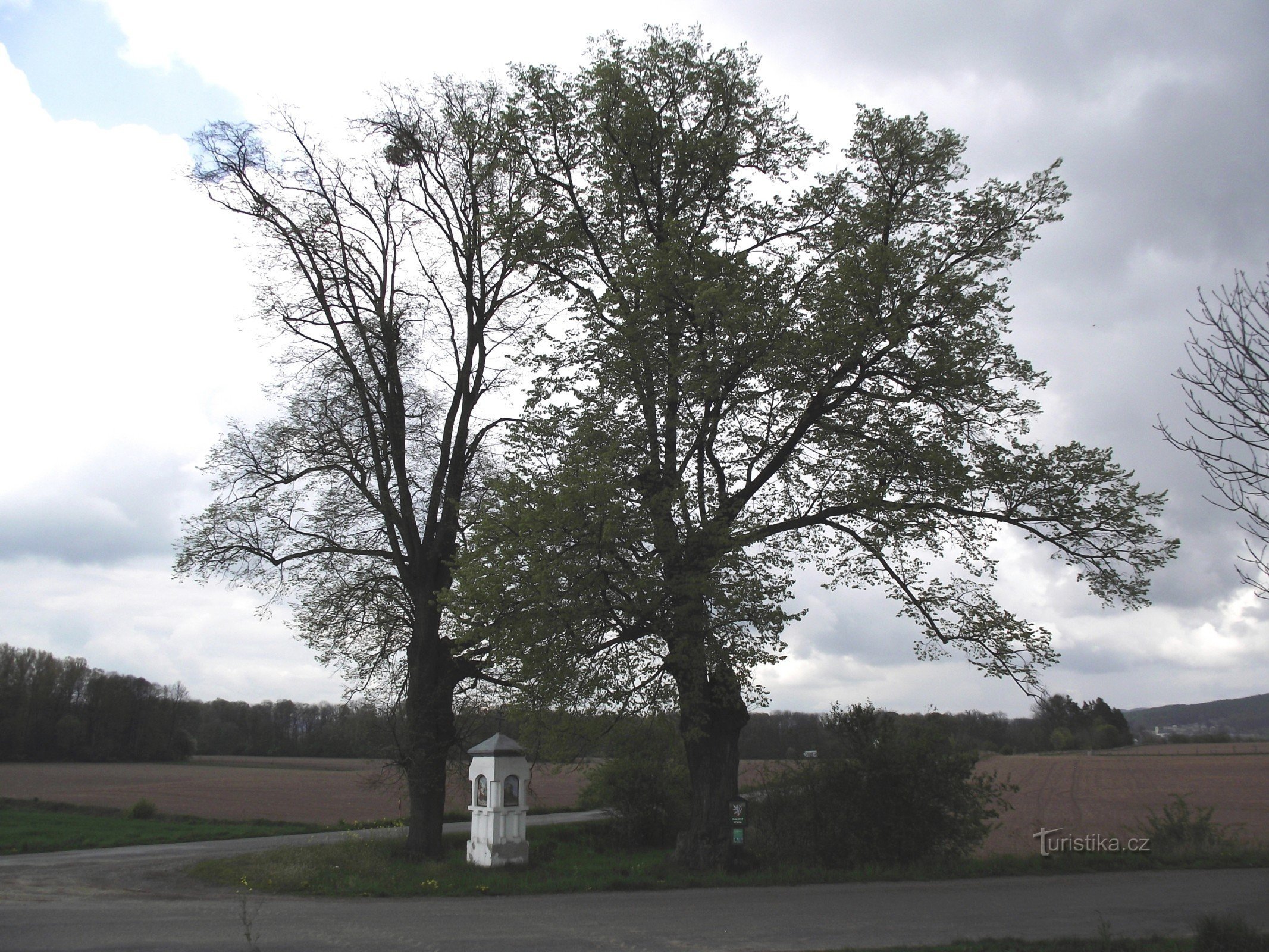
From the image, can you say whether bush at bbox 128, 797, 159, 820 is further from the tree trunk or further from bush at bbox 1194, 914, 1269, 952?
bush at bbox 1194, 914, 1269, 952

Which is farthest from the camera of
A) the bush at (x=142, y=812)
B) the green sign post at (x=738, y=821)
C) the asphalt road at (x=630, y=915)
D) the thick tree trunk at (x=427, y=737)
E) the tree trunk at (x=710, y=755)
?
the bush at (x=142, y=812)

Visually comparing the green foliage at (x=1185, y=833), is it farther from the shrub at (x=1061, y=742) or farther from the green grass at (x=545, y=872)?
the shrub at (x=1061, y=742)

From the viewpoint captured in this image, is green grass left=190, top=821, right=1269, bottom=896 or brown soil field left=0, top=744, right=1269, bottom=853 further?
brown soil field left=0, top=744, right=1269, bottom=853

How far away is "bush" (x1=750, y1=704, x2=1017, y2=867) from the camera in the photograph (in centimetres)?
1588

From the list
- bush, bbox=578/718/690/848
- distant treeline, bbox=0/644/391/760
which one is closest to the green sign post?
bush, bbox=578/718/690/848

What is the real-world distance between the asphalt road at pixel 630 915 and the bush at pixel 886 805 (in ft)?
5.32

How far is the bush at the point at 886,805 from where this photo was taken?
1588 centimetres

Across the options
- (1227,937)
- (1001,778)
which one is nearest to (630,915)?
→ (1227,937)

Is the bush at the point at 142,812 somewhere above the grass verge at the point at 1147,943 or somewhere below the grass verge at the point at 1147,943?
below

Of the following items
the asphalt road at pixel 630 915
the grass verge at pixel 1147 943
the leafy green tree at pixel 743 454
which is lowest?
the asphalt road at pixel 630 915

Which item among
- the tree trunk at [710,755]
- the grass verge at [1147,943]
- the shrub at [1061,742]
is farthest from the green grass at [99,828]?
the shrub at [1061,742]

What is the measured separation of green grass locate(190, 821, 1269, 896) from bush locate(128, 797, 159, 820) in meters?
16.5

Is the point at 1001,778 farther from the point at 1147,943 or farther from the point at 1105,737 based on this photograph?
the point at 1105,737

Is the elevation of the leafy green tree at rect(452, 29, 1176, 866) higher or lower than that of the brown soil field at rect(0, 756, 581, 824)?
higher
